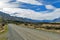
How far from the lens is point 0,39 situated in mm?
53062
